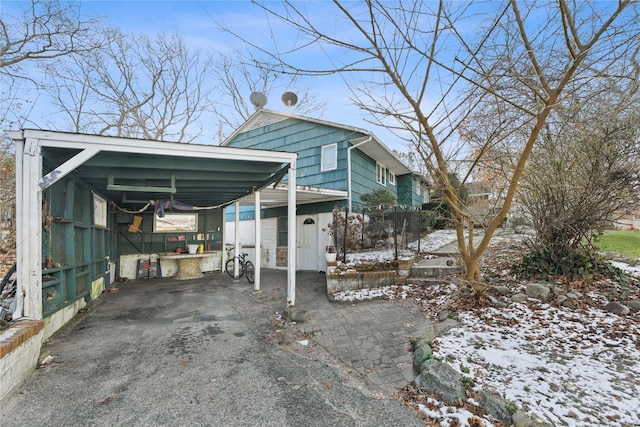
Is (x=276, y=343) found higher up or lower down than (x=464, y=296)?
lower down

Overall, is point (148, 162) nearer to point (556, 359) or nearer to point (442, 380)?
point (442, 380)

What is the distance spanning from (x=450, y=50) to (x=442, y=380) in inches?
133

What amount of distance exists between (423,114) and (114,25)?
14052mm

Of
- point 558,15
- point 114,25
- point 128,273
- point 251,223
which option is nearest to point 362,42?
point 558,15

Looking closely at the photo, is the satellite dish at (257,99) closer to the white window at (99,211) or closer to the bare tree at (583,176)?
the white window at (99,211)

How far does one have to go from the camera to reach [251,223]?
12336mm

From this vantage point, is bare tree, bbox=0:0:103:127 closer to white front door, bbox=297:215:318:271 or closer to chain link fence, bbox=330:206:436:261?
white front door, bbox=297:215:318:271

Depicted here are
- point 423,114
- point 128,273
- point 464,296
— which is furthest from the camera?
point 128,273

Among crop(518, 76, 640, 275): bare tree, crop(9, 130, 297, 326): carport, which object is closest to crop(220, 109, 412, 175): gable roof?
crop(9, 130, 297, 326): carport

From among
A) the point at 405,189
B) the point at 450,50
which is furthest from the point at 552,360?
the point at 405,189

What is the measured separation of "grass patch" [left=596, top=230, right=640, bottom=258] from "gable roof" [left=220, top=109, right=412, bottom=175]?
6.17m

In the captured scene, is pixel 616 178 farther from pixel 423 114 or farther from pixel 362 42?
pixel 362 42

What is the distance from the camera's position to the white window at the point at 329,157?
966cm

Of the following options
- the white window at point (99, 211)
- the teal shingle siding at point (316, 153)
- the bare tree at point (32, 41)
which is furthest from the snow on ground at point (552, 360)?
the bare tree at point (32, 41)
